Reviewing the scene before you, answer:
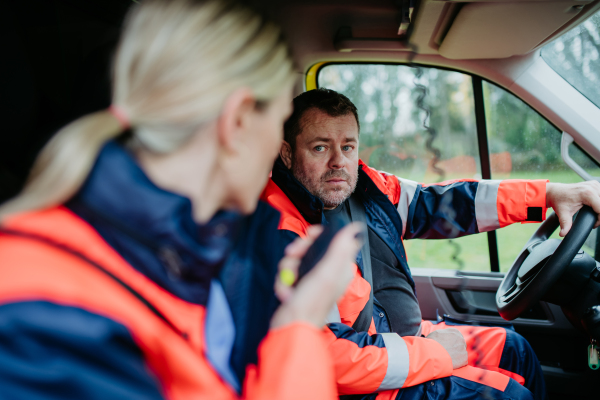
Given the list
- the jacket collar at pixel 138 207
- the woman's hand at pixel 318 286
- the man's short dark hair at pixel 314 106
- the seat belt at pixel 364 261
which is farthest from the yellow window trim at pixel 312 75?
the jacket collar at pixel 138 207

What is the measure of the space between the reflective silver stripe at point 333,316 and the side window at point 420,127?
3.20 ft

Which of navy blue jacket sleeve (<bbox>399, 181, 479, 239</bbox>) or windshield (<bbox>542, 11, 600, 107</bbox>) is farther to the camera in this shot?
navy blue jacket sleeve (<bbox>399, 181, 479, 239</bbox>)

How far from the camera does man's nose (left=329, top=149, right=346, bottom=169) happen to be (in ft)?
5.74

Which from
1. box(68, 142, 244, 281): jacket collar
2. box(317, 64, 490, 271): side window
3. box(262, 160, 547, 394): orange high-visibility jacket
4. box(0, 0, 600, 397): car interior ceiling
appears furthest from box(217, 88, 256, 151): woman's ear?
box(317, 64, 490, 271): side window

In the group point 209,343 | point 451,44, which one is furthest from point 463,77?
point 209,343

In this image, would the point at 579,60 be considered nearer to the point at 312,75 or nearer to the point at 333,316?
the point at 312,75

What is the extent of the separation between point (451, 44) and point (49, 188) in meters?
1.63

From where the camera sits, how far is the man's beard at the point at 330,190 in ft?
5.71

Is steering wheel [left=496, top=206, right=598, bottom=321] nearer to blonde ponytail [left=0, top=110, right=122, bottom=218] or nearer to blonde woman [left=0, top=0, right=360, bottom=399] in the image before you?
blonde woman [left=0, top=0, right=360, bottom=399]

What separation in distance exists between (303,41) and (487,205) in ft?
3.79

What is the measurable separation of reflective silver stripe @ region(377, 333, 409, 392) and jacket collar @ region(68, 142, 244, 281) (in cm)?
90

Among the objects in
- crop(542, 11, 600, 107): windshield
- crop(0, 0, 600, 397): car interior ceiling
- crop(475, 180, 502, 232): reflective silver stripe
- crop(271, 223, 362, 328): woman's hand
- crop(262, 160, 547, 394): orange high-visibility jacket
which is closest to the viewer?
crop(271, 223, 362, 328): woman's hand

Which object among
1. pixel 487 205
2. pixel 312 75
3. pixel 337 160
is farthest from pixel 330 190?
pixel 312 75

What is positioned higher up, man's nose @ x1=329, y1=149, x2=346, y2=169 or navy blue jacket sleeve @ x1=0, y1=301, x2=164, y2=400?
man's nose @ x1=329, y1=149, x2=346, y2=169
